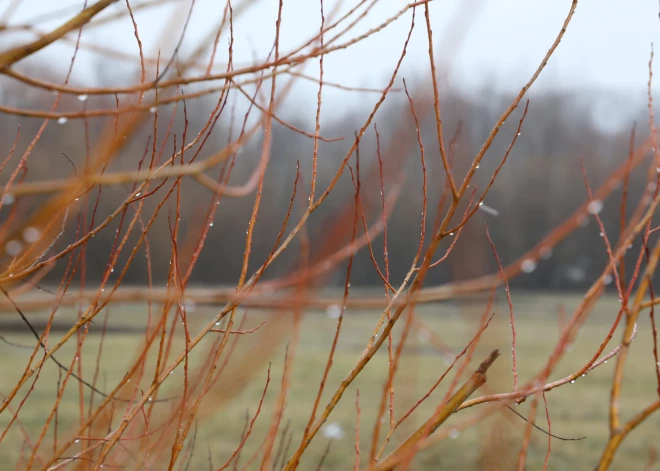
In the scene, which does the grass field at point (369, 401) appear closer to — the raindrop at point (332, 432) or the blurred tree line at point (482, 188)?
the raindrop at point (332, 432)

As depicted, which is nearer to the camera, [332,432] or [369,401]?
[332,432]

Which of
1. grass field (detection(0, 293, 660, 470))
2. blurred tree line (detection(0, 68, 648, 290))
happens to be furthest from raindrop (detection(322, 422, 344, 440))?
blurred tree line (detection(0, 68, 648, 290))

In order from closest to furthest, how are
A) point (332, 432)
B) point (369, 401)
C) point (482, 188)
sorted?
point (332, 432) < point (369, 401) < point (482, 188)

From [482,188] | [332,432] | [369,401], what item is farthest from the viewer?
[482,188]

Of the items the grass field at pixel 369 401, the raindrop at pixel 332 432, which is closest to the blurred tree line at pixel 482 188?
the grass field at pixel 369 401

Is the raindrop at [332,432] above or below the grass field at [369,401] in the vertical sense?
above

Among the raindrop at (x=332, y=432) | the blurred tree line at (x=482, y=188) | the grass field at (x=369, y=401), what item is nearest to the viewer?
the raindrop at (x=332, y=432)

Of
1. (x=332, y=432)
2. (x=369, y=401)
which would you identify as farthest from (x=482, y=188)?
(x=332, y=432)

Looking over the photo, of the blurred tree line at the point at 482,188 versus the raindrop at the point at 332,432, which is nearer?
the raindrop at the point at 332,432

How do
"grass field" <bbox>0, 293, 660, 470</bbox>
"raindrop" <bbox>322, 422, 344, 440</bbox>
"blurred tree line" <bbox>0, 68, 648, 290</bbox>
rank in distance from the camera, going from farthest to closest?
1. "blurred tree line" <bbox>0, 68, 648, 290</bbox>
2. "grass field" <bbox>0, 293, 660, 470</bbox>
3. "raindrop" <bbox>322, 422, 344, 440</bbox>

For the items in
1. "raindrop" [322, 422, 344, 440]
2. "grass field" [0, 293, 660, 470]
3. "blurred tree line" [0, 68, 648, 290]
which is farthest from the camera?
"blurred tree line" [0, 68, 648, 290]

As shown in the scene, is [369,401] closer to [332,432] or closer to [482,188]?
[332,432]

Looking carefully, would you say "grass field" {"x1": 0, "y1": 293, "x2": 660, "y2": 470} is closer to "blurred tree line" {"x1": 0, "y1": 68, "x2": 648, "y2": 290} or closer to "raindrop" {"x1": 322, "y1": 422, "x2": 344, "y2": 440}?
"raindrop" {"x1": 322, "y1": 422, "x2": 344, "y2": 440}

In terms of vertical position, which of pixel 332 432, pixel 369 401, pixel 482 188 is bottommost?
pixel 369 401
